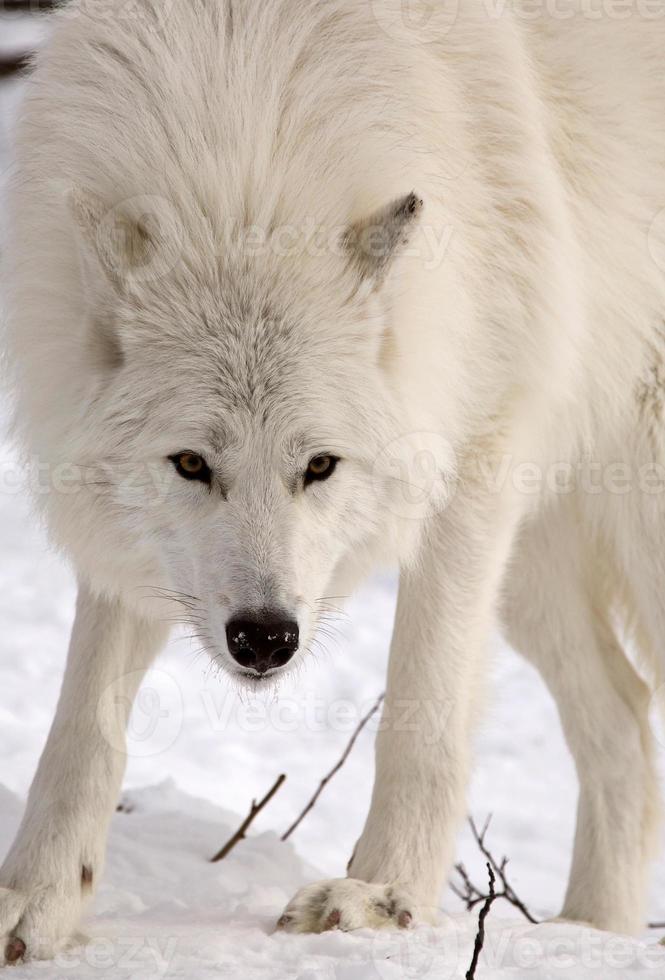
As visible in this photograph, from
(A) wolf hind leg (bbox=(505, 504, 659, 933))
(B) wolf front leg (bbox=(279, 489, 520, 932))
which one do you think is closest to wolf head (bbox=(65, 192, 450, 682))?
(B) wolf front leg (bbox=(279, 489, 520, 932))

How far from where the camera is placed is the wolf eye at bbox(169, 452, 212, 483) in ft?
9.35

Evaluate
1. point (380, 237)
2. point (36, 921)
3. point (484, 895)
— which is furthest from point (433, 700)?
point (484, 895)

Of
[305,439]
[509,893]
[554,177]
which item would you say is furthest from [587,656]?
[305,439]

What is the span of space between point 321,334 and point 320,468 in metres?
0.31

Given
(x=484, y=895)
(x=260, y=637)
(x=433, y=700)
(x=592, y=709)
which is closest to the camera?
(x=260, y=637)

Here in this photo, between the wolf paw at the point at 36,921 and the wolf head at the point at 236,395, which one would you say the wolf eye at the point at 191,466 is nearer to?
the wolf head at the point at 236,395

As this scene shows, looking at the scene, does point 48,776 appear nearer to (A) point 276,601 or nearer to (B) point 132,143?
(A) point 276,601

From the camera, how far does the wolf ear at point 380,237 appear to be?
9.34ft

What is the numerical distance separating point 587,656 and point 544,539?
1.43 feet

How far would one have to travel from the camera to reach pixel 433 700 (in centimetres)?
352

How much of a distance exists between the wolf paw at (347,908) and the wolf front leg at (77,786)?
51cm

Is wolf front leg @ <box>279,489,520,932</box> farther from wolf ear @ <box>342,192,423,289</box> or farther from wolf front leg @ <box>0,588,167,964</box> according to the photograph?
wolf ear @ <box>342,192,423,289</box>

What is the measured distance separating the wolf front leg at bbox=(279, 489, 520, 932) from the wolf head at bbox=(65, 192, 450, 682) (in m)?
0.63

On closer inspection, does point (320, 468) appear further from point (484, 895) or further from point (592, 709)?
point (484, 895)
